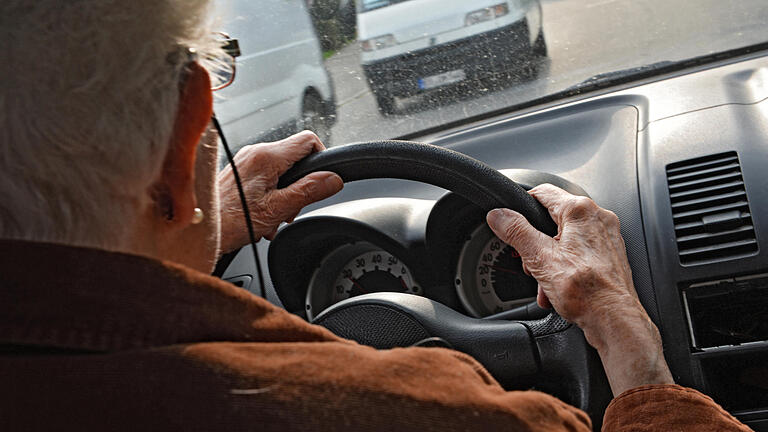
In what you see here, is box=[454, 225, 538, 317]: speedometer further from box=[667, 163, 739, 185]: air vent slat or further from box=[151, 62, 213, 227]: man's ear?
box=[151, 62, 213, 227]: man's ear

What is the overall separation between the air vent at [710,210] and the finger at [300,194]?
826 millimetres

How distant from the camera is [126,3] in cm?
97

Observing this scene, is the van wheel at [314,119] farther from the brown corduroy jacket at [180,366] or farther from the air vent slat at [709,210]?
the brown corduroy jacket at [180,366]

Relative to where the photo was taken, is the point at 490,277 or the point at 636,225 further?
the point at 490,277

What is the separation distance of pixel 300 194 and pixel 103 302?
3.96ft

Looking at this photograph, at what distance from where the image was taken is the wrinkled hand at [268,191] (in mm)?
2070

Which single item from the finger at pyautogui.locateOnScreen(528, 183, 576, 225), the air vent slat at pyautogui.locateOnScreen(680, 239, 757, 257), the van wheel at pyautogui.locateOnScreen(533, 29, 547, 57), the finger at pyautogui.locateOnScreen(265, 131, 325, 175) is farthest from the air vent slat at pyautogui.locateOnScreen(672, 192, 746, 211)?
the finger at pyautogui.locateOnScreen(265, 131, 325, 175)

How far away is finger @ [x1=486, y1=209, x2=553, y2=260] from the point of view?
174 centimetres

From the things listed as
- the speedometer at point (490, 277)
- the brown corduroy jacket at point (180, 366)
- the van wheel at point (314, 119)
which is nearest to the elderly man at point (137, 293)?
the brown corduroy jacket at point (180, 366)

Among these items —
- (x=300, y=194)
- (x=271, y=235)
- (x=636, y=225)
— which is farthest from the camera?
(x=271, y=235)

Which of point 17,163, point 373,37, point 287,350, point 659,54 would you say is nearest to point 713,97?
point 659,54

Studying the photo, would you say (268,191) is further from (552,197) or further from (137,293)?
(137,293)

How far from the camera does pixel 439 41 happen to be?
246cm

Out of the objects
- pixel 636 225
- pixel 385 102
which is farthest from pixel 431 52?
pixel 636 225
